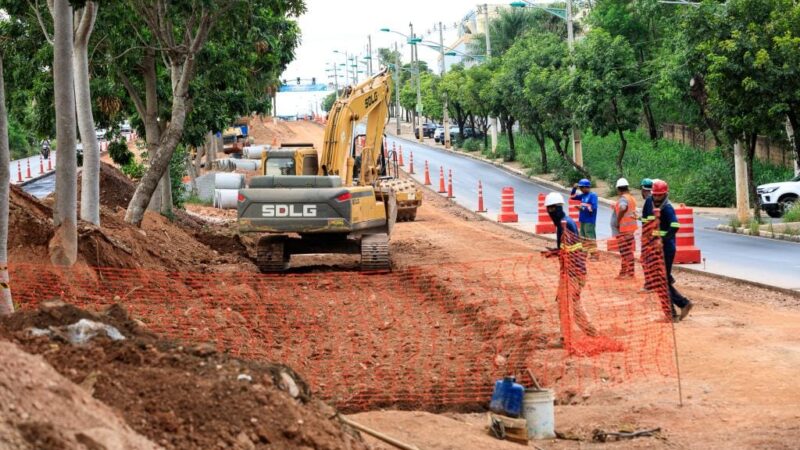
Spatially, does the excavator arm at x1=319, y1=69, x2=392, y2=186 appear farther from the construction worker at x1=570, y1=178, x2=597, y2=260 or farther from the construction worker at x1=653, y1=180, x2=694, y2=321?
the construction worker at x1=653, y1=180, x2=694, y2=321

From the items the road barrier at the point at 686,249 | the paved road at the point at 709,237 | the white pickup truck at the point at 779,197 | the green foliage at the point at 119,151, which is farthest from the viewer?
the white pickup truck at the point at 779,197

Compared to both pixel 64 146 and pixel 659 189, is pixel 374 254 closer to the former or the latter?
pixel 659 189

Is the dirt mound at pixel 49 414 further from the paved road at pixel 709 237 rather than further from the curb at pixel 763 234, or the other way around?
the curb at pixel 763 234

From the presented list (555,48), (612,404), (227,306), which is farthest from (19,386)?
(555,48)

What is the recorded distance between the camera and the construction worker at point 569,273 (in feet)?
41.3

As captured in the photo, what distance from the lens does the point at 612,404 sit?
10672mm

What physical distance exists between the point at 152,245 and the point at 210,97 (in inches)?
342

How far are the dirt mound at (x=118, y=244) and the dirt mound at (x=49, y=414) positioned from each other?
9027 millimetres

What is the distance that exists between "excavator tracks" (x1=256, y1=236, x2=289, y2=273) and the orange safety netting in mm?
1501

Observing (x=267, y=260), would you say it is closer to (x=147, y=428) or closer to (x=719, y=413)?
(x=719, y=413)

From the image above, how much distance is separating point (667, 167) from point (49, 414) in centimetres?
4446

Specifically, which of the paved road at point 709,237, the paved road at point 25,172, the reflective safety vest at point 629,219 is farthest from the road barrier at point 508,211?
the paved road at point 25,172

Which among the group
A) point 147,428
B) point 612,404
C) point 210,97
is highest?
point 210,97

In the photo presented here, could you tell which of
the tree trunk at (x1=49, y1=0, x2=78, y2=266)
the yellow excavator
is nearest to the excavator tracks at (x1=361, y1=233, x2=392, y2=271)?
the yellow excavator
